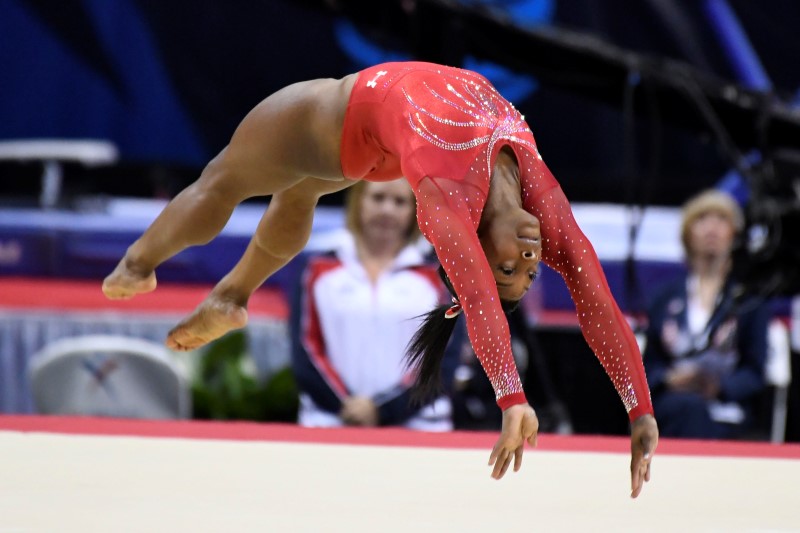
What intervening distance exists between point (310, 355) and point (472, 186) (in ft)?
5.09

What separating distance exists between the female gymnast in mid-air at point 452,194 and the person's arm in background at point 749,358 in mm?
1819

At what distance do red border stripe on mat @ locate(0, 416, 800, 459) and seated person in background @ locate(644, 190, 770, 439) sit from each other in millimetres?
681

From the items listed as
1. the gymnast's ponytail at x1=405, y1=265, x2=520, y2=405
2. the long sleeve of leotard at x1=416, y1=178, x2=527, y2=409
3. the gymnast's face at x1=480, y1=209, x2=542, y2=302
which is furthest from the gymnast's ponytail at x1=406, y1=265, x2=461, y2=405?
the long sleeve of leotard at x1=416, y1=178, x2=527, y2=409

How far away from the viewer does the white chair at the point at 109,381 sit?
3461mm

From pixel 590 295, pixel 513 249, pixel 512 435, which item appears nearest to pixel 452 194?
pixel 513 249

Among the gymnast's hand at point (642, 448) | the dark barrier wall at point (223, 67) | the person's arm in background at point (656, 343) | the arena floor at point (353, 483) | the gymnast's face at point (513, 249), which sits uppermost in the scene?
the dark barrier wall at point (223, 67)

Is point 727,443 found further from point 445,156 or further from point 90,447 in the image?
point 90,447

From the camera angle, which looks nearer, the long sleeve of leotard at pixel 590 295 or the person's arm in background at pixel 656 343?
the long sleeve of leotard at pixel 590 295

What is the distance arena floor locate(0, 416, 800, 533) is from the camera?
2.12m

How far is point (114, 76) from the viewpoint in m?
5.24

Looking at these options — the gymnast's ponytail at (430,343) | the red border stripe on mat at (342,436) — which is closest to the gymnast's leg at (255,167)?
the gymnast's ponytail at (430,343)

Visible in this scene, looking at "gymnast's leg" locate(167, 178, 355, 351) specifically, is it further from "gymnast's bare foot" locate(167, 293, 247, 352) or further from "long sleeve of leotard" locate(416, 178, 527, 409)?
"long sleeve of leotard" locate(416, 178, 527, 409)

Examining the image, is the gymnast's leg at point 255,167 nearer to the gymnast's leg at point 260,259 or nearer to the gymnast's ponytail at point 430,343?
the gymnast's leg at point 260,259

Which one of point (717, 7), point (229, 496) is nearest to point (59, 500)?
point (229, 496)
